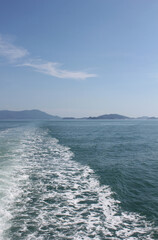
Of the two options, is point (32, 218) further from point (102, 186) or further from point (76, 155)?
point (76, 155)

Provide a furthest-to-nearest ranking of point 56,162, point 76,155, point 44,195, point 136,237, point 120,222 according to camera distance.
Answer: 1. point 76,155
2. point 56,162
3. point 44,195
4. point 120,222
5. point 136,237

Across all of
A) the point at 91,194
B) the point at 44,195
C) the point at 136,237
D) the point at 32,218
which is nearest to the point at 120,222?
the point at 136,237

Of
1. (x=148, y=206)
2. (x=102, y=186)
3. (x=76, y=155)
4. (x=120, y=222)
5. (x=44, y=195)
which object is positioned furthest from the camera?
(x=76, y=155)

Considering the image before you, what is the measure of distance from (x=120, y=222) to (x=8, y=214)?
5111 millimetres

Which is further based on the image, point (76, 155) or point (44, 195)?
point (76, 155)

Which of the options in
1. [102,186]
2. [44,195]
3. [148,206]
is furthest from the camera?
[102,186]

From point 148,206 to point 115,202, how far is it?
1738 mm

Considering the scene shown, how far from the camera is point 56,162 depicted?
18.0 meters

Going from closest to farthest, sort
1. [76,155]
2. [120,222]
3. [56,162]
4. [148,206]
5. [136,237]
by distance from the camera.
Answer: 1. [136,237]
2. [120,222]
3. [148,206]
4. [56,162]
5. [76,155]

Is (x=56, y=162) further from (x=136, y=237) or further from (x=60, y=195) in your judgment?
(x=136, y=237)

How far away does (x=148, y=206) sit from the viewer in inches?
377

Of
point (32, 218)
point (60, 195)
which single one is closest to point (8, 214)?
point (32, 218)

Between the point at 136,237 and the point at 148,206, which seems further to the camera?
the point at 148,206

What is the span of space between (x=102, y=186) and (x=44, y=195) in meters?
4.04
